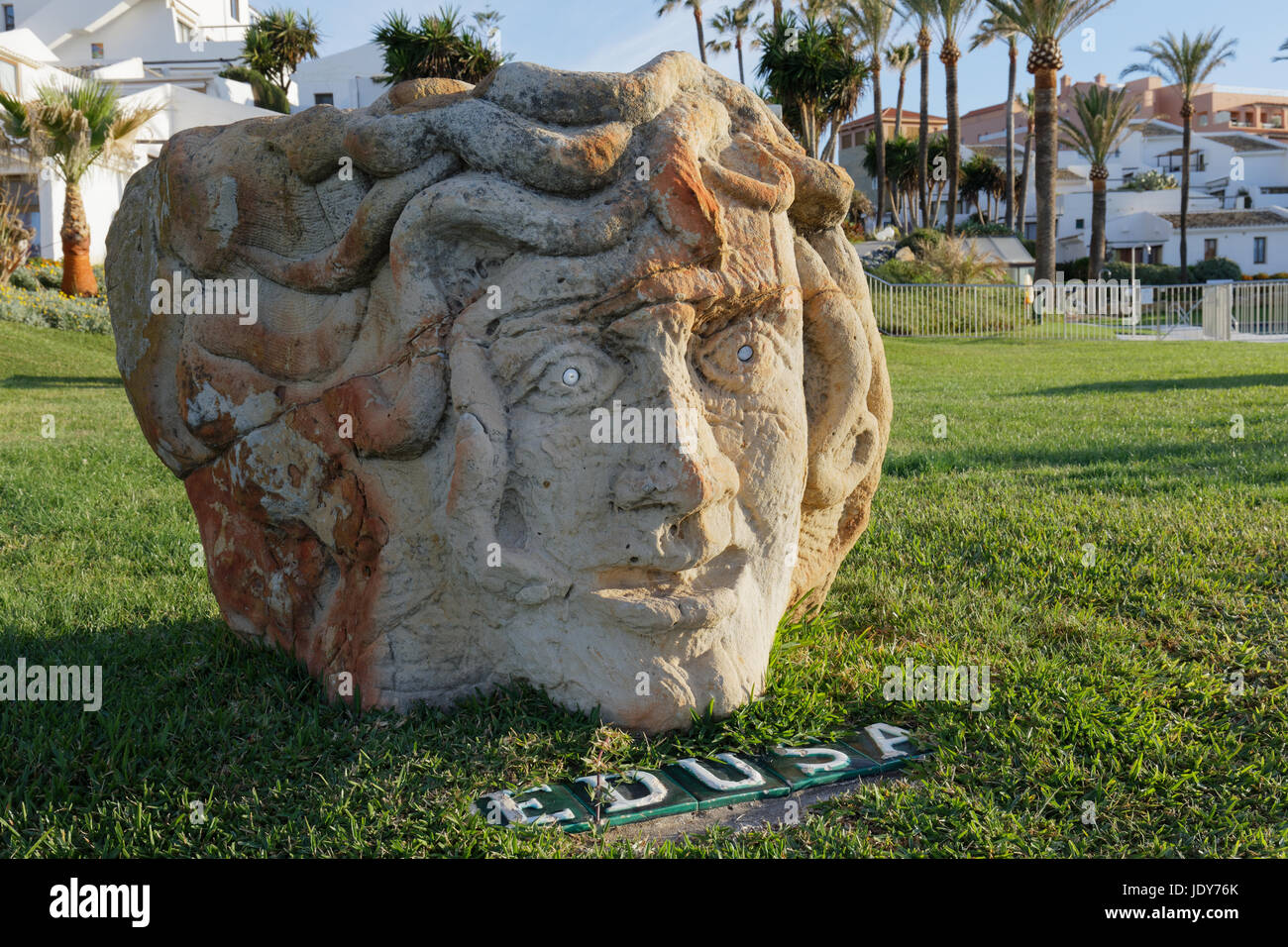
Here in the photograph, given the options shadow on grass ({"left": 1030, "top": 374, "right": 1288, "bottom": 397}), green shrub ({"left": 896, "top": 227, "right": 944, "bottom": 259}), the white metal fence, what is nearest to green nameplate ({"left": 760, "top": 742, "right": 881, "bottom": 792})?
shadow on grass ({"left": 1030, "top": 374, "right": 1288, "bottom": 397})

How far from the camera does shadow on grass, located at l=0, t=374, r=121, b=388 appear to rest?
40.5ft

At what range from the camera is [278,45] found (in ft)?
132

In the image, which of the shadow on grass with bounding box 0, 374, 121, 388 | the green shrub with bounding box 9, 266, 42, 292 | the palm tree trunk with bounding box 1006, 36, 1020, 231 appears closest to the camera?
the shadow on grass with bounding box 0, 374, 121, 388

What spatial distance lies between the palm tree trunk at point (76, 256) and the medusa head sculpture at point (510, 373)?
638 inches

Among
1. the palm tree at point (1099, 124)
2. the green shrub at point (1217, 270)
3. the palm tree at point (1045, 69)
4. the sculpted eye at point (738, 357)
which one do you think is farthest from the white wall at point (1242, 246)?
the sculpted eye at point (738, 357)

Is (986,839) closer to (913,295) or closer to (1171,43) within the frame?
(913,295)

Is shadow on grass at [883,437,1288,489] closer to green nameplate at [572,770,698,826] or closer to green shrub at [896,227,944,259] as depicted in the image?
green nameplate at [572,770,698,826]

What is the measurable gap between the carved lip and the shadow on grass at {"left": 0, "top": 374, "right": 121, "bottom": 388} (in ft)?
36.8

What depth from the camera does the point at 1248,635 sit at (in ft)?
13.9

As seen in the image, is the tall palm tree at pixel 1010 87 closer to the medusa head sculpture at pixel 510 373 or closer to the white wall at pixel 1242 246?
the white wall at pixel 1242 246

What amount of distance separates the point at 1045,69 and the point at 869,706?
75.8 ft

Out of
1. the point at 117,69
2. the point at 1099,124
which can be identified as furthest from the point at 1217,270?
the point at 117,69

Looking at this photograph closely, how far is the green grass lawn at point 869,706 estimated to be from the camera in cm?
291

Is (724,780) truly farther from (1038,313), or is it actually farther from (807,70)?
(807,70)
